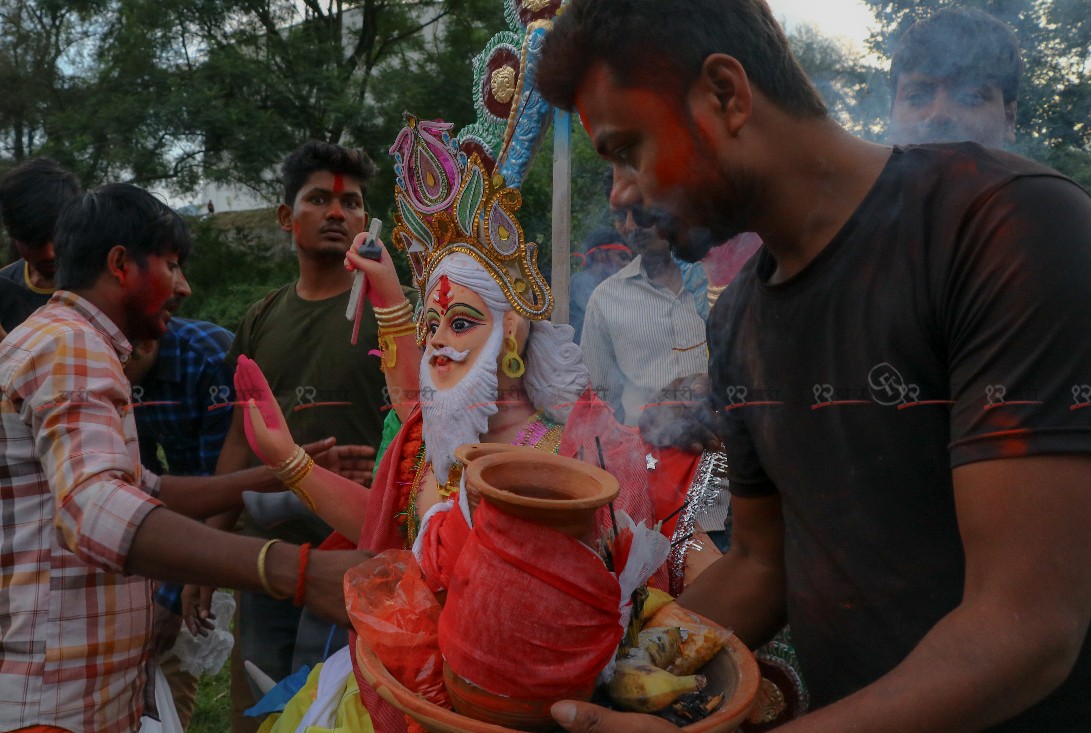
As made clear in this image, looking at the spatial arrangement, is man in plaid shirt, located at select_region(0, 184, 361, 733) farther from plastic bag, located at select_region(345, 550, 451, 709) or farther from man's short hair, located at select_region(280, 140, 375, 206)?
man's short hair, located at select_region(280, 140, 375, 206)

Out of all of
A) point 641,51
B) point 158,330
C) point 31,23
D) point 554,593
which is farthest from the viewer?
point 31,23

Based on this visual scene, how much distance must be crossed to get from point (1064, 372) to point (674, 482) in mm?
1542

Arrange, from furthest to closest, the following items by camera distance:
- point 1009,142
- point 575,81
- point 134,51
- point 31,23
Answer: point 31,23, point 134,51, point 1009,142, point 575,81

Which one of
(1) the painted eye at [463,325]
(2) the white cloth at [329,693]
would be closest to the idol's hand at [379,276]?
(1) the painted eye at [463,325]

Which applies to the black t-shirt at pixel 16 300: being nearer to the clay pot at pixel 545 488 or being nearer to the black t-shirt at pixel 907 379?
the clay pot at pixel 545 488

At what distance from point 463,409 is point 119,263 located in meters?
1.24

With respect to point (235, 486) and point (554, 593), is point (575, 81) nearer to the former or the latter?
point (554, 593)

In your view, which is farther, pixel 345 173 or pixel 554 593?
pixel 345 173

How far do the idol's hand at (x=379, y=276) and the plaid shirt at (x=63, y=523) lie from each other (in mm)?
940

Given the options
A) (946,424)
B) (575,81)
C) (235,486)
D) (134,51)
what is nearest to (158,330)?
(235,486)

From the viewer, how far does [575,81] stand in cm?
170

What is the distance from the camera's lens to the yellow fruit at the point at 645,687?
59.9 inches

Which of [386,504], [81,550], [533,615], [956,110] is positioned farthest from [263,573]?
[956,110]

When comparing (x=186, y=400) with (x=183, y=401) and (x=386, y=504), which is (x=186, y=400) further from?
(x=386, y=504)
